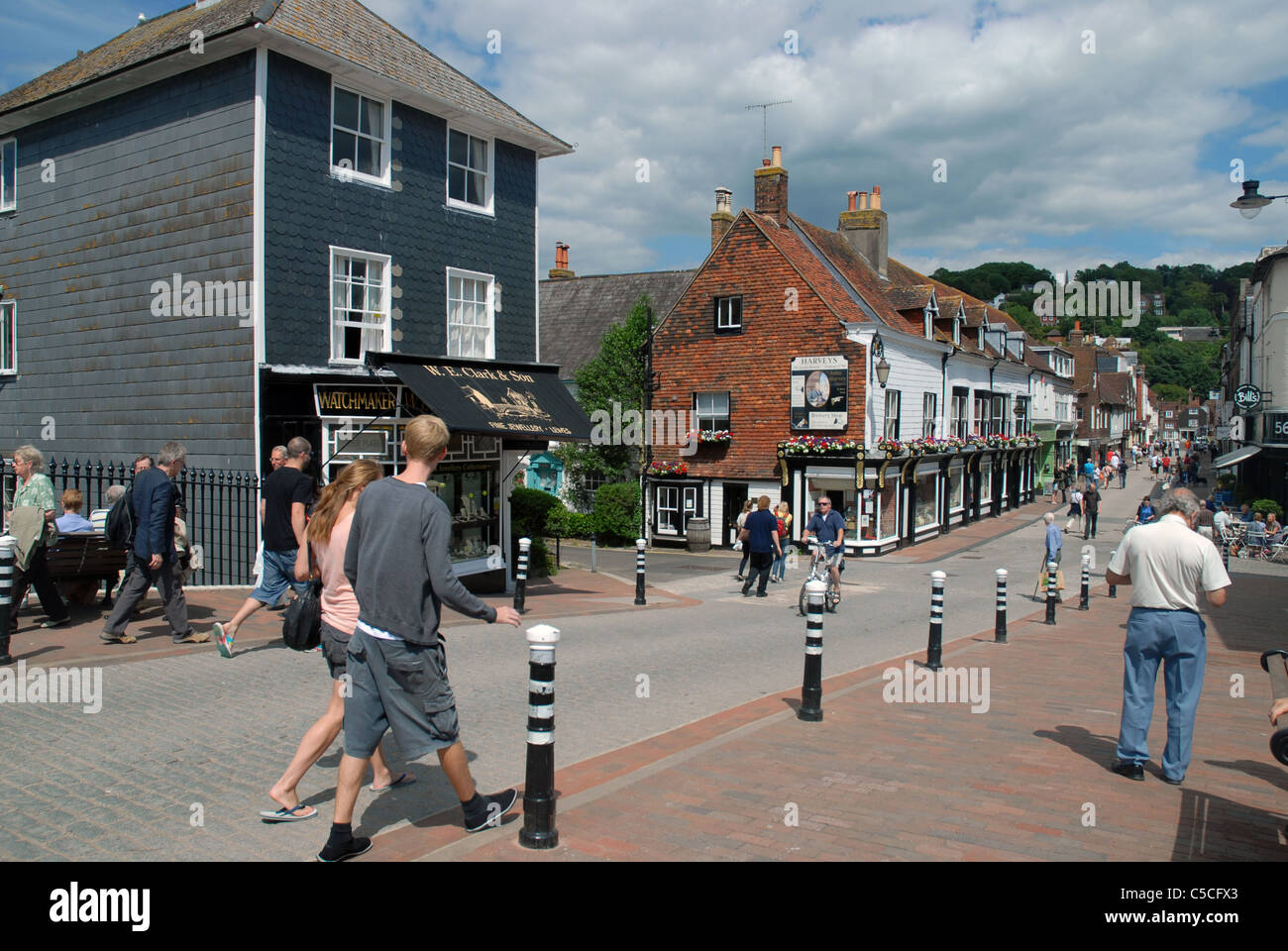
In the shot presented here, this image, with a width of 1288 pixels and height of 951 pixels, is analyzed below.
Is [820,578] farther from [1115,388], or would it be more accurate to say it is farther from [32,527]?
[1115,388]

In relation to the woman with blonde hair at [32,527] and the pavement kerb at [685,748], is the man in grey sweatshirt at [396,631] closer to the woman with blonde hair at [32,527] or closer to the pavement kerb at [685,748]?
the pavement kerb at [685,748]

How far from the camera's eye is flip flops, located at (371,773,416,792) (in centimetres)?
572

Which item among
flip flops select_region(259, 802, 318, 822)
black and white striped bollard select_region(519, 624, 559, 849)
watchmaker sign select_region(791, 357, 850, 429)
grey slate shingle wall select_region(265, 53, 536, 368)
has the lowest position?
flip flops select_region(259, 802, 318, 822)

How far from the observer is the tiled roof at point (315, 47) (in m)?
14.4

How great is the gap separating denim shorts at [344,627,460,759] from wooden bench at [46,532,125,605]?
7.42 meters

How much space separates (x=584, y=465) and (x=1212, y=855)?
29.1 meters

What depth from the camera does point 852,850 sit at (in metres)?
4.76

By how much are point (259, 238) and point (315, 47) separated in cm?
310

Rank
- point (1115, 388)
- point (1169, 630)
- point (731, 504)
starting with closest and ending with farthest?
1. point (1169, 630)
2. point (731, 504)
3. point (1115, 388)

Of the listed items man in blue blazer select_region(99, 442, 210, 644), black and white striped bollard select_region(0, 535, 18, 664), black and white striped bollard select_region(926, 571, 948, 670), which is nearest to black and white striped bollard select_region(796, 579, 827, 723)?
black and white striped bollard select_region(926, 571, 948, 670)

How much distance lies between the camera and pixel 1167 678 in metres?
6.08

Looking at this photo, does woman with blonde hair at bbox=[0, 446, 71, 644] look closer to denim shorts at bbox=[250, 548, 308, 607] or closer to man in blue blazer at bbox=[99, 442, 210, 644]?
man in blue blazer at bbox=[99, 442, 210, 644]
